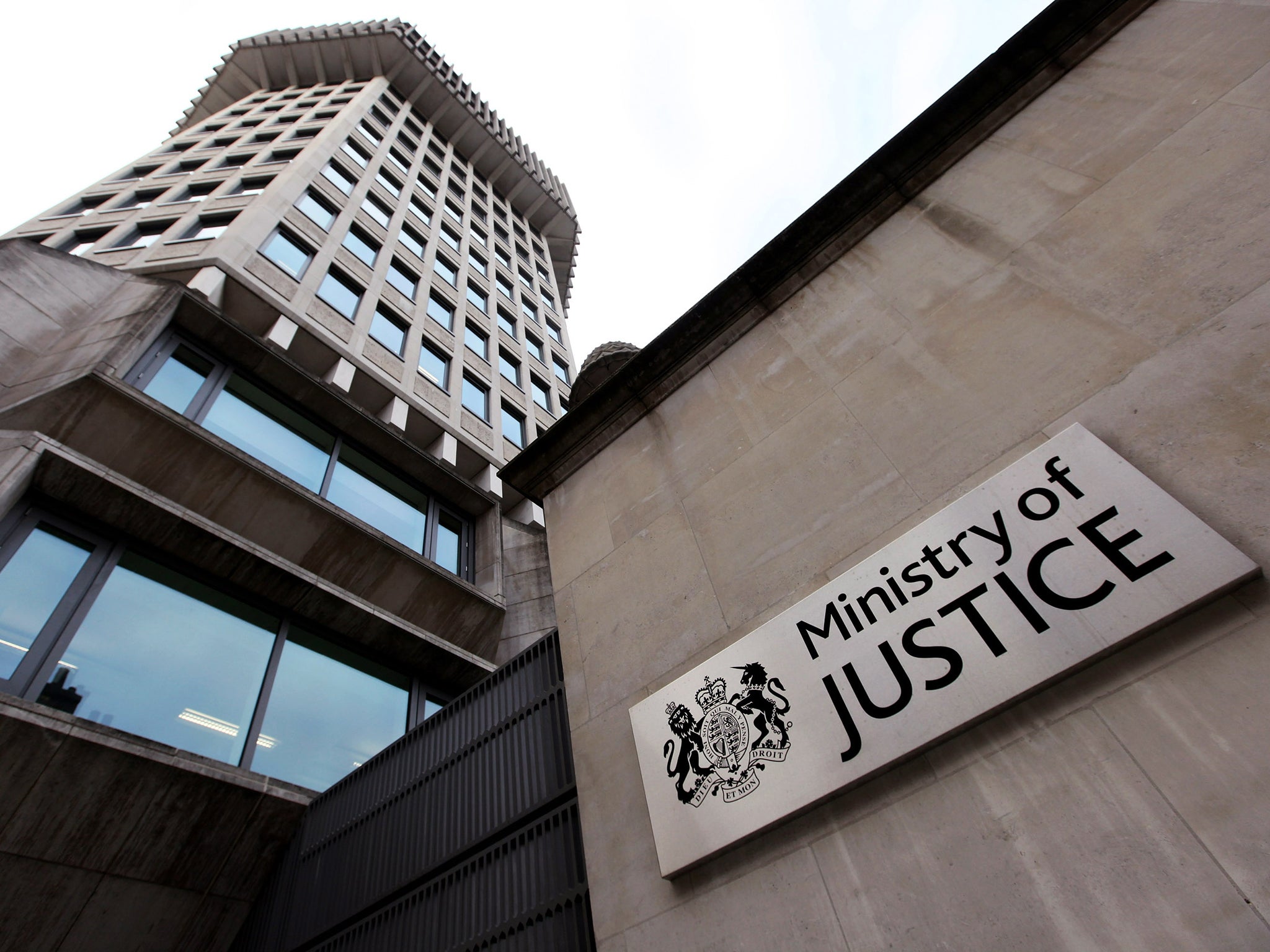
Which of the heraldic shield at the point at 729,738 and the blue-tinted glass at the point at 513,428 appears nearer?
the heraldic shield at the point at 729,738

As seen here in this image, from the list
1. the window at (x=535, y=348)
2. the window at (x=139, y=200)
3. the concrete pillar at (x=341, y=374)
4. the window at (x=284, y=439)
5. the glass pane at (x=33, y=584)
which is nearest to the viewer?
the glass pane at (x=33, y=584)

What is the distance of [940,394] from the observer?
5.36m

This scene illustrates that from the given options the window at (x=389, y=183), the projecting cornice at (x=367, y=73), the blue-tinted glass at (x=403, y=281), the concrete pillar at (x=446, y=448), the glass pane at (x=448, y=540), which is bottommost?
the glass pane at (x=448, y=540)

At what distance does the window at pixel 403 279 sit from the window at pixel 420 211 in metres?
5.17

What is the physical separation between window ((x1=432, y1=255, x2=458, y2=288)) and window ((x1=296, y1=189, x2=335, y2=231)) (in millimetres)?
4024

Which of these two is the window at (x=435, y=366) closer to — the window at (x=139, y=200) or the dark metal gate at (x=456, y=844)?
the window at (x=139, y=200)

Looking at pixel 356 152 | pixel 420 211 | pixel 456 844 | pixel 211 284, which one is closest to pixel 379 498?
pixel 211 284

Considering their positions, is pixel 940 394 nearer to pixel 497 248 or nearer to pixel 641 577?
pixel 641 577

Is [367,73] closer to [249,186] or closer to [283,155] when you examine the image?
[283,155]

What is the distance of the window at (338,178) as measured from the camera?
23.9 meters

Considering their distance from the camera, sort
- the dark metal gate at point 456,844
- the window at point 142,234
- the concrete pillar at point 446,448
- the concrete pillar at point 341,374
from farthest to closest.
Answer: the window at point 142,234 < the concrete pillar at point 446,448 < the concrete pillar at point 341,374 < the dark metal gate at point 456,844

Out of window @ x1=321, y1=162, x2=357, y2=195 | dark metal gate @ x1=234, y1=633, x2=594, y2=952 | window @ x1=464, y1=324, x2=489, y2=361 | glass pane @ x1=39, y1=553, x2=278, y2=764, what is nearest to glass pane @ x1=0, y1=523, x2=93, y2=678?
glass pane @ x1=39, y1=553, x2=278, y2=764

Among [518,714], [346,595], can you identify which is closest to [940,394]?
[518,714]

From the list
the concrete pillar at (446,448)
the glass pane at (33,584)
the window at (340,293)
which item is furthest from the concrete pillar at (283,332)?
the glass pane at (33,584)
